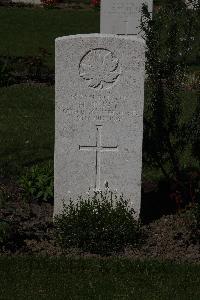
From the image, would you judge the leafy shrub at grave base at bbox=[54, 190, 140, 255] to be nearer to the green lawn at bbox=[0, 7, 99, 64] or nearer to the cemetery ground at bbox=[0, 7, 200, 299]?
the cemetery ground at bbox=[0, 7, 200, 299]

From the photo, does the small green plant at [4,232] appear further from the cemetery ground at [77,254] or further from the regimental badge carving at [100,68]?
the regimental badge carving at [100,68]

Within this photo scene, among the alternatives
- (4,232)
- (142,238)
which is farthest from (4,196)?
(142,238)

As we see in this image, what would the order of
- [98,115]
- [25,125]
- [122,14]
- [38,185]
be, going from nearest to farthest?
[98,115] → [38,185] → [25,125] → [122,14]

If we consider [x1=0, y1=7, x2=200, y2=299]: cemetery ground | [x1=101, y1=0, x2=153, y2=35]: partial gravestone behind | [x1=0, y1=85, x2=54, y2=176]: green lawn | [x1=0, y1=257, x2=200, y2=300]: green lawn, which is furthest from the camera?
[x1=101, y1=0, x2=153, y2=35]: partial gravestone behind

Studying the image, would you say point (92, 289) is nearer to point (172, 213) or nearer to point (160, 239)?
point (160, 239)

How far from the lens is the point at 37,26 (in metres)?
23.6

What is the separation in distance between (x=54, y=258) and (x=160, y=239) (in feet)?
3.42

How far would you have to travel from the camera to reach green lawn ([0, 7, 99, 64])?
19.6m

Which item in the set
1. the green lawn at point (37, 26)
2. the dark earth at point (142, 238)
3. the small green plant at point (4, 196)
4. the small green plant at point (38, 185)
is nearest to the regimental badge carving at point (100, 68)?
the dark earth at point (142, 238)

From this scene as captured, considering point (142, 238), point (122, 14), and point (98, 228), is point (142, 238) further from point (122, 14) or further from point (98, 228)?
point (122, 14)

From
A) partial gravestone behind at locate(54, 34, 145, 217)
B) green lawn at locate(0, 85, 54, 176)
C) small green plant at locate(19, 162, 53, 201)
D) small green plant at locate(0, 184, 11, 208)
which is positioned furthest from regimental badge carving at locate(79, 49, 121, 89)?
green lawn at locate(0, 85, 54, 176)

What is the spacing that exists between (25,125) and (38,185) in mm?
3830

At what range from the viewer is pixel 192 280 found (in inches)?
238

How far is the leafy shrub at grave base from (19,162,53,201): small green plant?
3.07 ft
